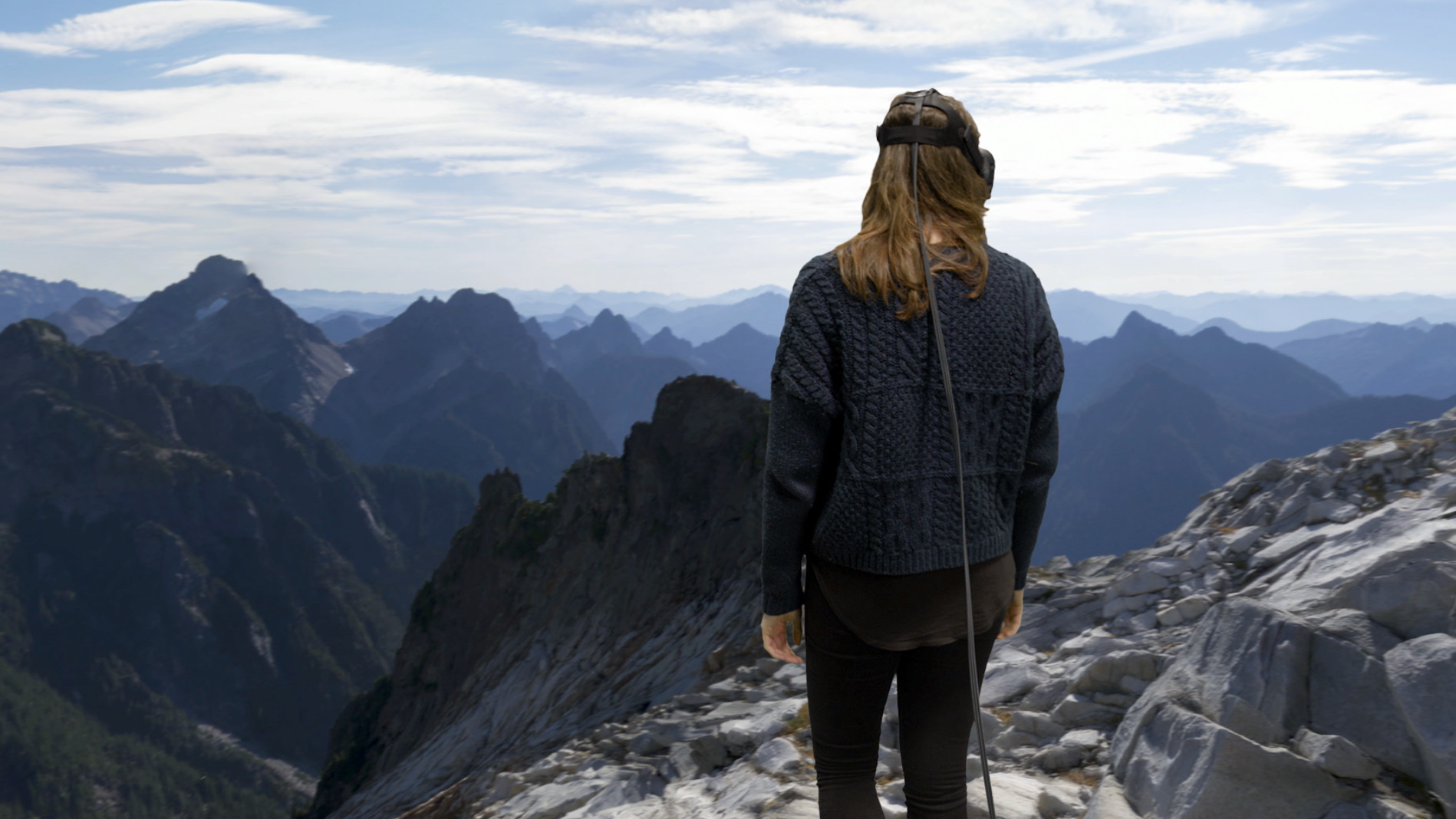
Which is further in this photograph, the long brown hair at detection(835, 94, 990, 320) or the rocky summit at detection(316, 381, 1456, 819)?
the rocky summit at detection(316, 381, 1456, 819)

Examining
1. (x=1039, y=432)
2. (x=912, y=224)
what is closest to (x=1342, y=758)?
(x=1039, y=432)

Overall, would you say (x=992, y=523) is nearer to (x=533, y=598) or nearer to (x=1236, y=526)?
(x=1236, y=526)

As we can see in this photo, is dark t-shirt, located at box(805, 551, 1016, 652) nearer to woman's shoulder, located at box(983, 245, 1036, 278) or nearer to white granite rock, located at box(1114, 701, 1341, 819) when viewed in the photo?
woman's shoulder, located at box(983, 245, 1036, 278)

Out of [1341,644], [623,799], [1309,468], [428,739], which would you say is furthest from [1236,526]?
[428,739]

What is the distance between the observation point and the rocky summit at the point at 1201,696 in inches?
195

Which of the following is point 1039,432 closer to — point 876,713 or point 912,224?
point 912,224

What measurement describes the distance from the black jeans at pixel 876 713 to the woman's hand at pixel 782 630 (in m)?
0.04

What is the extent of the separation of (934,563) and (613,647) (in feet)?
93.6

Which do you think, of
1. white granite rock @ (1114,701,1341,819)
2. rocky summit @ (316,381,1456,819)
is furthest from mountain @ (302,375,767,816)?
white granite rock @ (1114,701,1341,819)

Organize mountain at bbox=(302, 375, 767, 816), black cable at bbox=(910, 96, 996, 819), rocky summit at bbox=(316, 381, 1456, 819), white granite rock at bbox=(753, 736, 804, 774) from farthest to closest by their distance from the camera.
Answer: mountain at bbox=(302, 375, 767, 816) → white granite rock at bbox=(753, 736, 804, 774) → rocky summit at bbox=(316, 381, 1456, 819) → black cable at bbox=(910, 96, 996, 819)

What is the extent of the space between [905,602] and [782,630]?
0.59m

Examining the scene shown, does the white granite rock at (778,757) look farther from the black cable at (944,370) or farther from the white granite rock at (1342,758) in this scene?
the black cable at (944,370)

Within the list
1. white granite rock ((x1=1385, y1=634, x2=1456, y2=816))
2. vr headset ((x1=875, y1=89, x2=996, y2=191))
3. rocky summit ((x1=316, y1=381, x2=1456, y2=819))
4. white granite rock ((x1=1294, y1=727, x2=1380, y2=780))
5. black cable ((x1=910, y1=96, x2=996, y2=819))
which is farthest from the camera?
rocky summit ((x1=316, y1=381, x2=1456, y2=819))

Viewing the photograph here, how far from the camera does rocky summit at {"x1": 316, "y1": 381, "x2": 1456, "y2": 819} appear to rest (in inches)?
195
